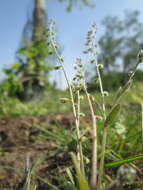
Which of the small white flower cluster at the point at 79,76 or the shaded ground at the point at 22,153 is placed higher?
the small white flower cluster at the point at 79,76

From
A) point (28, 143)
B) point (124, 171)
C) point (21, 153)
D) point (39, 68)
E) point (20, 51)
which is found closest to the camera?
point (124, 171)

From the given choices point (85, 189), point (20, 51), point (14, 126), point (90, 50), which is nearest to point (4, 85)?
point (20, 51)

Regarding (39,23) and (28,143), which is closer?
(28,143)

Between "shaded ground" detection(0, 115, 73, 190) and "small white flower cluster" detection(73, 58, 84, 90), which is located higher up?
"small white flower cluster" detection(73, 58, 84, 90)

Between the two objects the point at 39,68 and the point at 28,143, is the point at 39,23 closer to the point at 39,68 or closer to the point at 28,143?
the point at 39,68

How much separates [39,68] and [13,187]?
3235mm

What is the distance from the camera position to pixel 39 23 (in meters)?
8.30

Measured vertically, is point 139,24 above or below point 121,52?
above

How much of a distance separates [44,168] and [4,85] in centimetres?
288

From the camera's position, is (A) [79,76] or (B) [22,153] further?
(B) [22,153]

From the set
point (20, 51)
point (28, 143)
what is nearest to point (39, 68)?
point (20, 51)

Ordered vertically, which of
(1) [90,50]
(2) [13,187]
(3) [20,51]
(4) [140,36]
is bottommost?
(2) [13,187]

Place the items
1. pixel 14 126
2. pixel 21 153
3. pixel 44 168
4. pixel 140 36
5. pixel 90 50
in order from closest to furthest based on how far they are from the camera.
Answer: pixel 90 50 → pixel 44 168 → pixel 21 153 → pixel 14 126 → pixel 140 36

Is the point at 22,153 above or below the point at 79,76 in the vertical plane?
below
